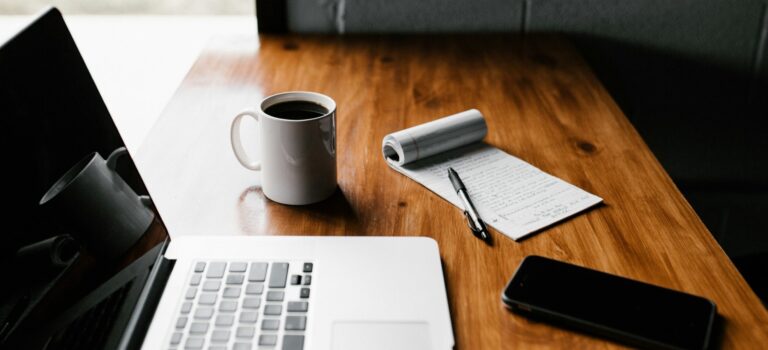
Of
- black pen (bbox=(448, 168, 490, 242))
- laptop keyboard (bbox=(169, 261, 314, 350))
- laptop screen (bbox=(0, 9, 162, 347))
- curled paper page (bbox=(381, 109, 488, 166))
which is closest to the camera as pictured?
laptop screen (bbox=(0, 9, 162, 347))

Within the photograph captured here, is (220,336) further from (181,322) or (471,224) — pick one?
(471,224)

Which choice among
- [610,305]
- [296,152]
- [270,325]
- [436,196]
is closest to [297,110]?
[296,152]

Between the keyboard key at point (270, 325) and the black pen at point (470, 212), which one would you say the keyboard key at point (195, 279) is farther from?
the black pen at point (470, 212)

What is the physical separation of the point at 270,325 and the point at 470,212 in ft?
0.96

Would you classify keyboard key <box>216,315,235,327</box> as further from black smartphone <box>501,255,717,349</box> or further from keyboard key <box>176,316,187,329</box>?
black smartphone <box>501,255,717,349</box>

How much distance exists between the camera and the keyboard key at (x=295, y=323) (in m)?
0.62

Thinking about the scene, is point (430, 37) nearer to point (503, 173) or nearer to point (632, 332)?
point (503, 173)

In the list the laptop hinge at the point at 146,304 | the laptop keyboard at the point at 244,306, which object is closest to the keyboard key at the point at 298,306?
the laptop keyboard at the point at 244,306

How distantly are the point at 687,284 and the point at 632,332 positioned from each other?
0.12 m

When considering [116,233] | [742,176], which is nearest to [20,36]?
[116,233]

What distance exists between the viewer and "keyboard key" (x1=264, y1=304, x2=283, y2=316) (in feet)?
2.06

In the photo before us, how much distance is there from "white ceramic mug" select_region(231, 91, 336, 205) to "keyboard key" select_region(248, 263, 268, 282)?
0.15 metres

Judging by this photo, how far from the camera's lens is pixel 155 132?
3.30 ft

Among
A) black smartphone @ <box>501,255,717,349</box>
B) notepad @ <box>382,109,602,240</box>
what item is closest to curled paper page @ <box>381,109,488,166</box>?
notepad @ <box>382,109,602,240</box>
